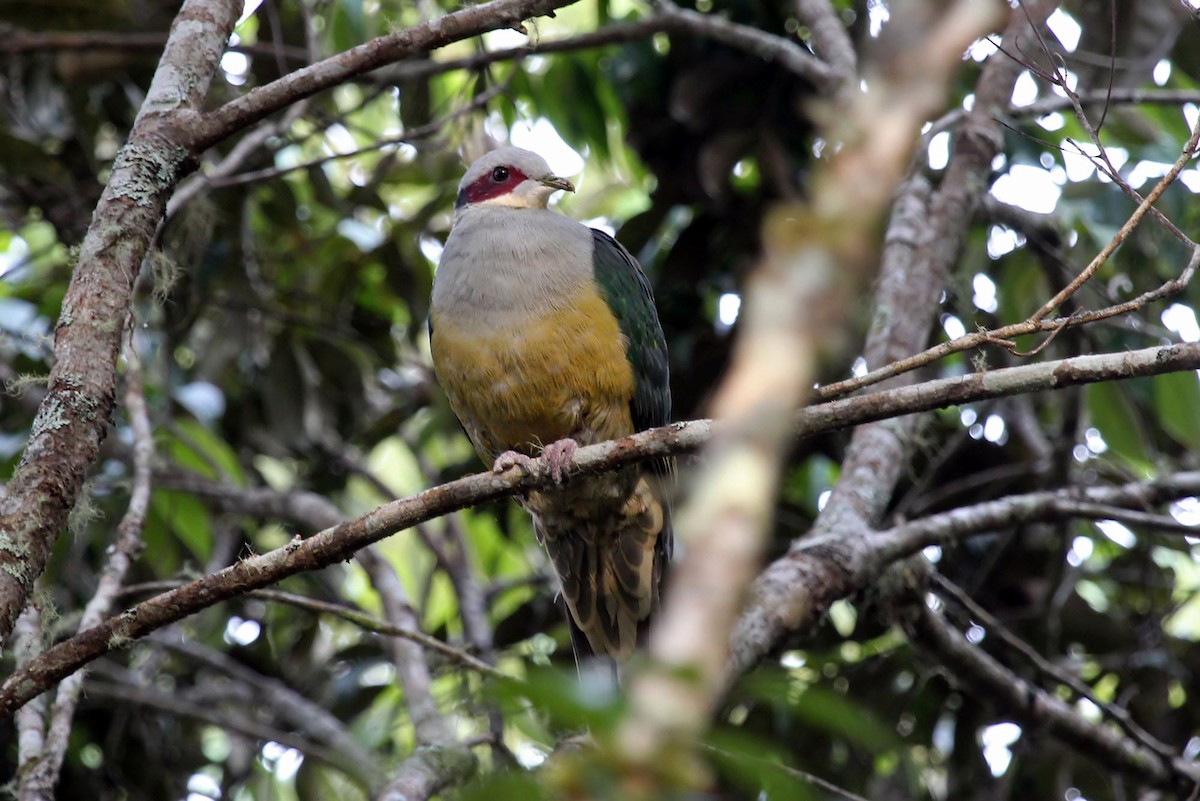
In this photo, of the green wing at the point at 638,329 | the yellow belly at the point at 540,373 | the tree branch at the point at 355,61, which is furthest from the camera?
the green wing at the point at 638,329

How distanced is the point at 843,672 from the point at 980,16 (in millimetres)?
4161

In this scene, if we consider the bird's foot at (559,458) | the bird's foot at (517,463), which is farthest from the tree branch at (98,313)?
the bird's foot at (559,458)

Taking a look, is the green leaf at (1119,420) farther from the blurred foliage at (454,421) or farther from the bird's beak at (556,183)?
the bird's beak at (556,183)

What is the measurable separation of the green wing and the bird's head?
0.50m

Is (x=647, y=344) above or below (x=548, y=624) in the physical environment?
above

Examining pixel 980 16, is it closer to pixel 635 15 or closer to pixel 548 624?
pixel 548 624

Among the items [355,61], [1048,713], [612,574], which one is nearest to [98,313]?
[355,61]

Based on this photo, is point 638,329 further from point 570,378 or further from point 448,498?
point 448,498

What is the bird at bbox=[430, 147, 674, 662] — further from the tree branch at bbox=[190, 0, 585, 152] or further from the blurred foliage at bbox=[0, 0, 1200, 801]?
the tree branch at bbox=[190, 0, 585, 152]

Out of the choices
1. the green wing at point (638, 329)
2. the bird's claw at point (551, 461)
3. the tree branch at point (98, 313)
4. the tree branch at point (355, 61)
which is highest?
the tree branch at point (355, 61)

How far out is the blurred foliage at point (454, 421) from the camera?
4496 mm

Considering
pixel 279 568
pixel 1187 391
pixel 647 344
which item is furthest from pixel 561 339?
pixel 1187 391

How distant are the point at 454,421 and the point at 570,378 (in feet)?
5.35

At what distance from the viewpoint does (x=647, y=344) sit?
4062 millimetres
